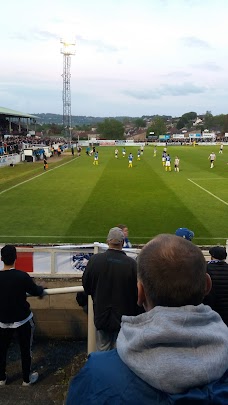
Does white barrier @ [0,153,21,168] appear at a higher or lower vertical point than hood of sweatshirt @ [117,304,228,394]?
lower

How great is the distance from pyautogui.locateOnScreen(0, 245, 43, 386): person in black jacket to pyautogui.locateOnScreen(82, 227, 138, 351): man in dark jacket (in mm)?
804

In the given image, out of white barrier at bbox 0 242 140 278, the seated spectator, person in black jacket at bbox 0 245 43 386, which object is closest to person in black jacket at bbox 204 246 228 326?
person in black jacket at bbox 0 245 43 386

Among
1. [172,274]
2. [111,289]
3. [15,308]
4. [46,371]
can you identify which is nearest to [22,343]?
[15,308]

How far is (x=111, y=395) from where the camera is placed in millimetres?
1520

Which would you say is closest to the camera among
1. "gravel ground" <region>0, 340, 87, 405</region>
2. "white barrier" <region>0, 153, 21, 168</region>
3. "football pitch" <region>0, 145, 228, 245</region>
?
"gravel ground" <region>0, 340, 87, 405</region>

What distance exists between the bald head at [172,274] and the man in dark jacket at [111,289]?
206 cm

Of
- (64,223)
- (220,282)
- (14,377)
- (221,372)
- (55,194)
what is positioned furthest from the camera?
(55,194)

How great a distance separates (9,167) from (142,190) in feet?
57.6

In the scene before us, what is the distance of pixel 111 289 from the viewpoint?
3762 mm

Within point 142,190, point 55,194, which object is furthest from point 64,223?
point 142,190

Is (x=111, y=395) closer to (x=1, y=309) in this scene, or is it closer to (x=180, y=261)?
(x=180, y=261)

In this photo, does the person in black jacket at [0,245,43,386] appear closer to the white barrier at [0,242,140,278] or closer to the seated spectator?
the white barrier at [0,242,140,278]

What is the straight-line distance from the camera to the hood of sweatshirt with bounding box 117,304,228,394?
1.45 meters

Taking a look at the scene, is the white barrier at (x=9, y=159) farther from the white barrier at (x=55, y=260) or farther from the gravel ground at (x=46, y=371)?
the gravel ground at (x=46, y=371)
